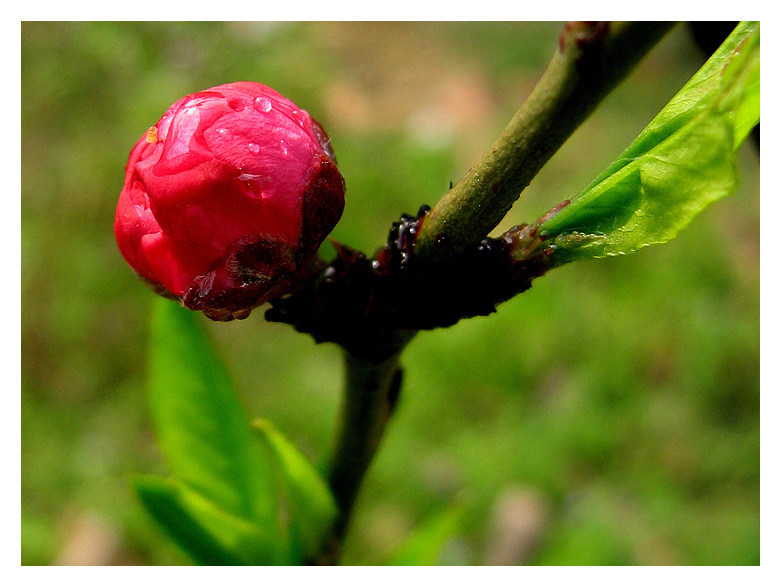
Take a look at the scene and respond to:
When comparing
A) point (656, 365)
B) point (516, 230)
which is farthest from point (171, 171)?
point (656, 365)

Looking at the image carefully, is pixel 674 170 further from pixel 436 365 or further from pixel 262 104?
pixel 436 365

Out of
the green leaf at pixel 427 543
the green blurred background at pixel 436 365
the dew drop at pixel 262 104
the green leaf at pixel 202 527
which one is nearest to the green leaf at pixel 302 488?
the green leaf at pixel 202 527

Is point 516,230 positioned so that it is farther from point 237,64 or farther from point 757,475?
point 237,64

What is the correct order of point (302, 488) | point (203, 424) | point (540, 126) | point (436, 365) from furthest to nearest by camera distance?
point (436, 365), point (203, 424), point (302, 488), point (540, 126)

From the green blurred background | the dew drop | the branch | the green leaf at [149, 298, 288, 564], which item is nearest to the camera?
the branch

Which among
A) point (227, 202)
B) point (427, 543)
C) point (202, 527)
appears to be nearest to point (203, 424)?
point (202, 527)

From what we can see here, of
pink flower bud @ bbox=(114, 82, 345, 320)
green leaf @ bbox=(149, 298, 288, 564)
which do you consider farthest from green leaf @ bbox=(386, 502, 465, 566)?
pink flower bud @ bbox=(114, 82, 345, 320)

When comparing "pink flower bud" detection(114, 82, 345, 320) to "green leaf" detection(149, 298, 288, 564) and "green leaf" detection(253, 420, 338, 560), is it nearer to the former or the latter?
"green leaf" detection(253, 420, 338, 560)
